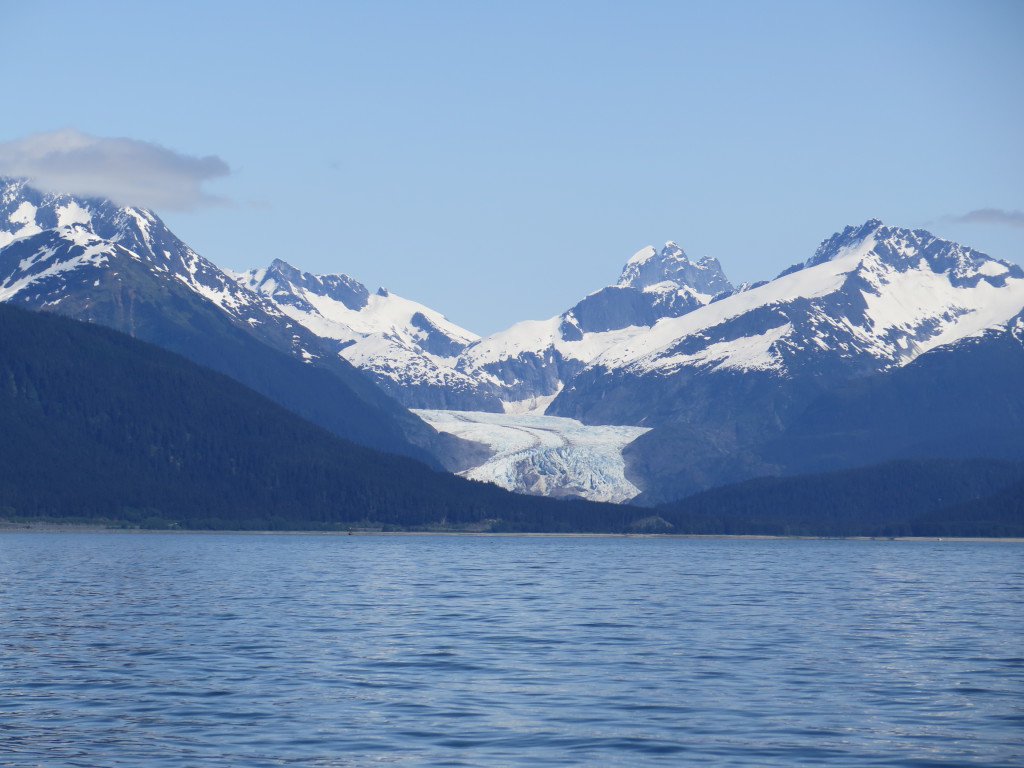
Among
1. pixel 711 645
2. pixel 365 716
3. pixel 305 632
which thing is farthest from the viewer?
pixel 305 632

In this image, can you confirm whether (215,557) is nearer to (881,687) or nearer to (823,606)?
(823,606)

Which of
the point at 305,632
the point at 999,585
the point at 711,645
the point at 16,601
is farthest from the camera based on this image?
the point at 999,585

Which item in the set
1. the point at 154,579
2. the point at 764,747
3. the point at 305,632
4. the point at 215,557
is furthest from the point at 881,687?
the point at 215,557

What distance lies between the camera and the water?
53375mm

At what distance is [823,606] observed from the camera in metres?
117

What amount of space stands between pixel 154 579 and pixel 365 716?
82589 mm

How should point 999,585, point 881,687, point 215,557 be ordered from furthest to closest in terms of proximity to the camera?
point 215,557, point 999,585, point 881,687

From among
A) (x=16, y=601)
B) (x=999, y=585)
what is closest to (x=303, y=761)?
(x=16, y=601)

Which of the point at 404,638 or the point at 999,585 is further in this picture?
the point at 999,585

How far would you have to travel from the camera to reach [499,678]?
70875 mm

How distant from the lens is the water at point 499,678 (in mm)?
53375

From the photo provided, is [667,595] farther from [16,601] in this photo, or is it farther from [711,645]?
[16,601]

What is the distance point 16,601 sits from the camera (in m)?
106

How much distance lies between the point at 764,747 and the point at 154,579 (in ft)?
309
